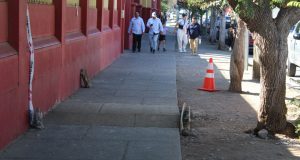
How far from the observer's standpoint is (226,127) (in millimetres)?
8984

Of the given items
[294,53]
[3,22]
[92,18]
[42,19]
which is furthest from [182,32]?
[3,22]

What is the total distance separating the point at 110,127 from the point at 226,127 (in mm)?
2022

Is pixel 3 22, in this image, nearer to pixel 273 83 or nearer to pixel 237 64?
pixel 273 83

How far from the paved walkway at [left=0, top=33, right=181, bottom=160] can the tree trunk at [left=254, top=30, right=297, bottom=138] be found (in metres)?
1.40

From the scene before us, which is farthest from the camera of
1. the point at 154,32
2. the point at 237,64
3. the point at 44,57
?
the point at 154,32

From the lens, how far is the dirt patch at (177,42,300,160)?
286 inches

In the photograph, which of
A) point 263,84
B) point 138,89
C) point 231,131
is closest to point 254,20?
point 263,84

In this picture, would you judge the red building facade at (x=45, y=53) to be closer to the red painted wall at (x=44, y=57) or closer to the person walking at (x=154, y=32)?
the red painted wall at (x=44, y=57)

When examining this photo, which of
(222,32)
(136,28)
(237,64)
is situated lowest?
(237,64)

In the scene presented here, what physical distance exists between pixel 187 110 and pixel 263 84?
4.46 ft

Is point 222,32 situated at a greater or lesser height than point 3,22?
lesser

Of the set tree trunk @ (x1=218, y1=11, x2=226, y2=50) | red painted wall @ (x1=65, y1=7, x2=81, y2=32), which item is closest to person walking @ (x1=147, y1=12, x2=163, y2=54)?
tree trunk @ (x1=218, y1=11, x2=226, y2=50)

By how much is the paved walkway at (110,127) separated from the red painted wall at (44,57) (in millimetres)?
Result: 267

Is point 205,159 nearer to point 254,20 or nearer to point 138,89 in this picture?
point 254,20
